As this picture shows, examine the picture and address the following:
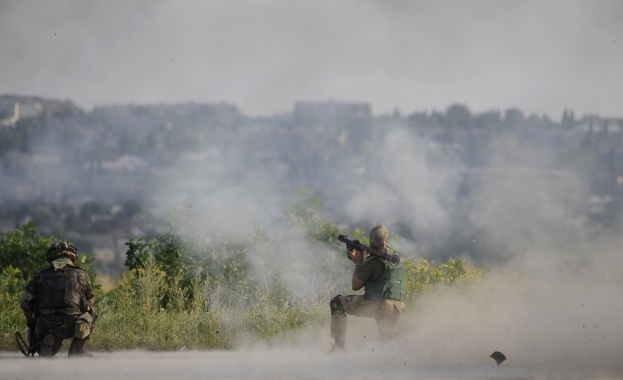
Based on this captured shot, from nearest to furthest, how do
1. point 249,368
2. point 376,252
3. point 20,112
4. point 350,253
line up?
point 249,368
point 376,252
point 350,253
point 20,112

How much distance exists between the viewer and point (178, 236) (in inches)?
675

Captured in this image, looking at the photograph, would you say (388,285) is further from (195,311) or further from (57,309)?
(195,311)

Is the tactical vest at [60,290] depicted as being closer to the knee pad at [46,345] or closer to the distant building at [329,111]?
the knee pad at [46,345]

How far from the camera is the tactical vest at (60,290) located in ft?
40.7

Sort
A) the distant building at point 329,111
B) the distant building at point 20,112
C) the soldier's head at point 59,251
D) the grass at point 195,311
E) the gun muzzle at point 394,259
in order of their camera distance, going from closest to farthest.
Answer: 1. the gun muzzle at point 394,259
2. the soldier's head at point 59,251
3. the grass at point 195,311
4. the distant building at point 20,112
5. the distant building at point 329,111

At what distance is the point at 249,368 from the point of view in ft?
39.3

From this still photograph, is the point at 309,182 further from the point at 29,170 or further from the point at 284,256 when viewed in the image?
the point at 284,256

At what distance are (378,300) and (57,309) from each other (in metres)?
3.92

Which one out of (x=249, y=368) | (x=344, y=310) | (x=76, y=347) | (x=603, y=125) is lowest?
(x=249, y=368)

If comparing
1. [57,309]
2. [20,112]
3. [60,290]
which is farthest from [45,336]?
[20,112]

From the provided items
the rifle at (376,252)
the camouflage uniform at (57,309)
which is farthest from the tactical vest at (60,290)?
the rifle at (376,252)

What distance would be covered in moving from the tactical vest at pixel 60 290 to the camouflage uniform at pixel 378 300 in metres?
3.11

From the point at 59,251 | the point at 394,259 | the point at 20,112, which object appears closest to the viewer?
the point at 394,259

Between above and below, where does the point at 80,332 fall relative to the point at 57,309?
below
